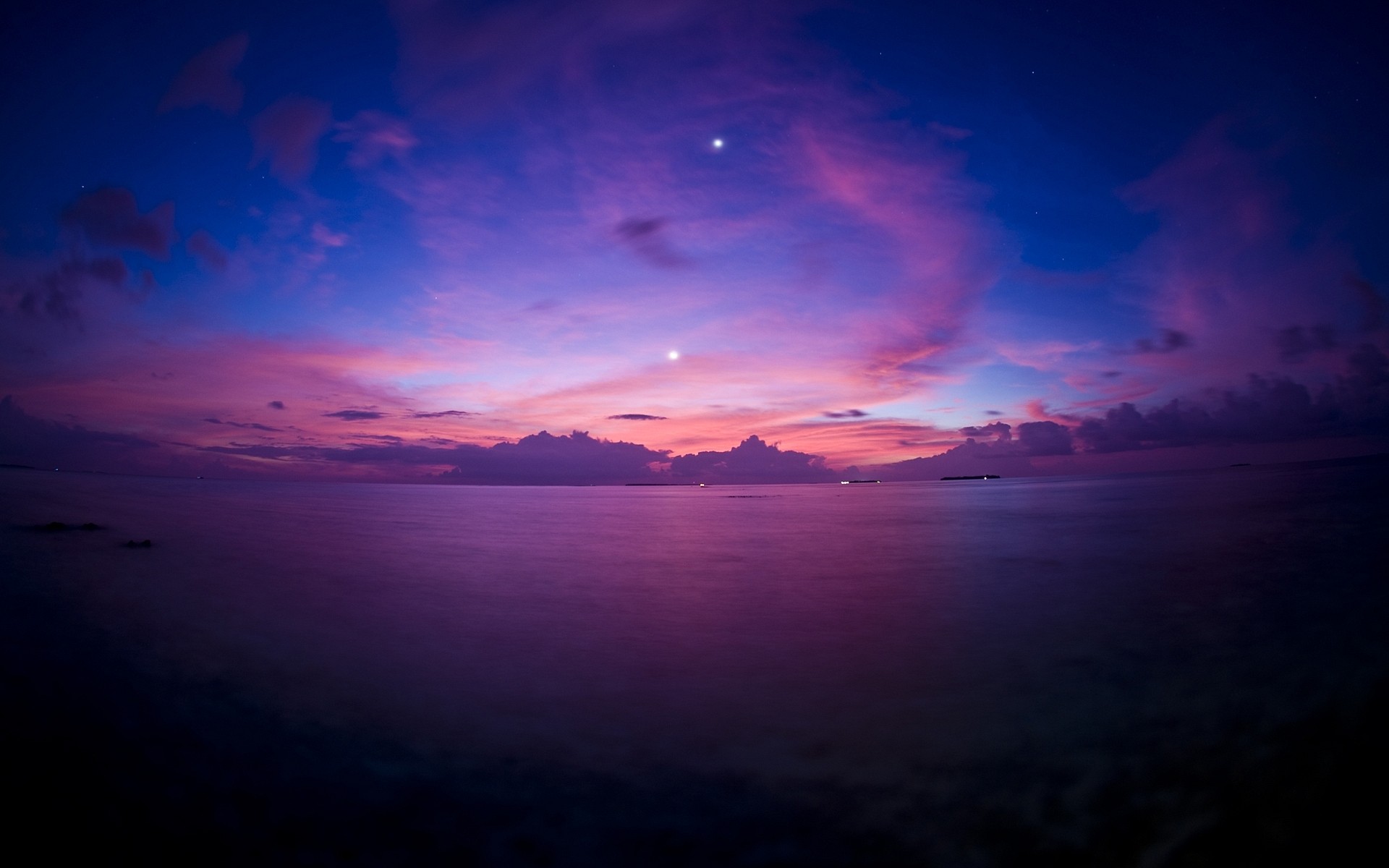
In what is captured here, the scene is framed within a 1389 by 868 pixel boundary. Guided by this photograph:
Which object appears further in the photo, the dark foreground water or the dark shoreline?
the dark foreground water

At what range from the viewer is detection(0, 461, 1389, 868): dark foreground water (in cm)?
324

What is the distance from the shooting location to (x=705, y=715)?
5.14m

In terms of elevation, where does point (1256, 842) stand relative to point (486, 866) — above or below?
above

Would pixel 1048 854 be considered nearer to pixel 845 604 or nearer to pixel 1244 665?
pixel 1244 665

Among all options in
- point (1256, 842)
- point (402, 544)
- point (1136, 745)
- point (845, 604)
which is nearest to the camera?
point (1256, 842)

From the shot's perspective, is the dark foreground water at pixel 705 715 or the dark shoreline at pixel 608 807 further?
the dark foreground water at pixel 705 715

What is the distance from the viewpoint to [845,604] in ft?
32.1

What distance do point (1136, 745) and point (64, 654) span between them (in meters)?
10.8

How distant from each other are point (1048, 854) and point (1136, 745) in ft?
6.02

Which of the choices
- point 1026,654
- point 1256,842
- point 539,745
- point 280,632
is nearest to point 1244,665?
point 1026,654

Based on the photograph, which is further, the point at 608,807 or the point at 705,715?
the point at 705,715

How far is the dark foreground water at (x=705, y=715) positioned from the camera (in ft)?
10.6

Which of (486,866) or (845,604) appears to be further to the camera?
(845,604)

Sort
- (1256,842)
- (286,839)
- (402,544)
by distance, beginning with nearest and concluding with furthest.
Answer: (1256,842) → (286,839) → (402,544)
